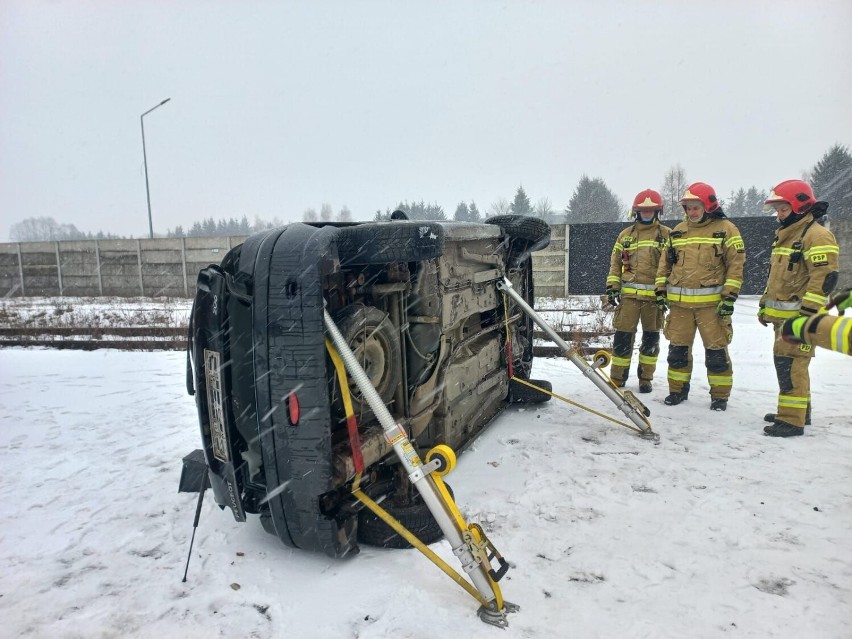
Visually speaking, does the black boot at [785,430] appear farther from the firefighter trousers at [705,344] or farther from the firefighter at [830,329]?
the firefighter at [830,329]

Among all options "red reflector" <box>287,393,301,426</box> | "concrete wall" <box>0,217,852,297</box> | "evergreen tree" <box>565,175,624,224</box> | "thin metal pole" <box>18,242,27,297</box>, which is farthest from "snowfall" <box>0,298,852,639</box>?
"evergreen tree" <box>565,175,624,224</box>

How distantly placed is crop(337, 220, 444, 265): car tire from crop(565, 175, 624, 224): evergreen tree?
135 ft

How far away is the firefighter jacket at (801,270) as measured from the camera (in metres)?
3.98

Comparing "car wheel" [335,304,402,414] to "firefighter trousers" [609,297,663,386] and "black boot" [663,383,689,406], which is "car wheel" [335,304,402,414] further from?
"firefighter trousers" [609,297,663,386]

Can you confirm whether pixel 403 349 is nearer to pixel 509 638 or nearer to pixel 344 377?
pixel 344 377

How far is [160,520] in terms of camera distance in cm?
304

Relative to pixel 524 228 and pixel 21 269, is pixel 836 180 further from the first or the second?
pixel 21 269

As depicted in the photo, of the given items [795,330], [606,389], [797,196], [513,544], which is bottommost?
[513,544]

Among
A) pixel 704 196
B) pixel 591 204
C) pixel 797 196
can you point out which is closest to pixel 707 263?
pixel 704 196

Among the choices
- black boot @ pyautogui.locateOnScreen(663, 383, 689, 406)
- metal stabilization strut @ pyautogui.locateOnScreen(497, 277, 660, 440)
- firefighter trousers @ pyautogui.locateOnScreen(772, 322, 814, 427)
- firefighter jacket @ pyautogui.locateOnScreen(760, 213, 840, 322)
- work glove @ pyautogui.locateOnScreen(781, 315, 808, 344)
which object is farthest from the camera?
black boot @ pyautogui.locateOnScreen(663, 383, 689, 406)

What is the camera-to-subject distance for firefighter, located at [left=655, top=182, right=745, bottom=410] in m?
4.76

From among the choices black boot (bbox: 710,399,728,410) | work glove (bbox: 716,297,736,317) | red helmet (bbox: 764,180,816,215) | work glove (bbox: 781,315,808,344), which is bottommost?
black boot (bbox: 710,399,728,410)

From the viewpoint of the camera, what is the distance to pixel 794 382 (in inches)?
163

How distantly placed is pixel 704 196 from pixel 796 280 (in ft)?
3.60
